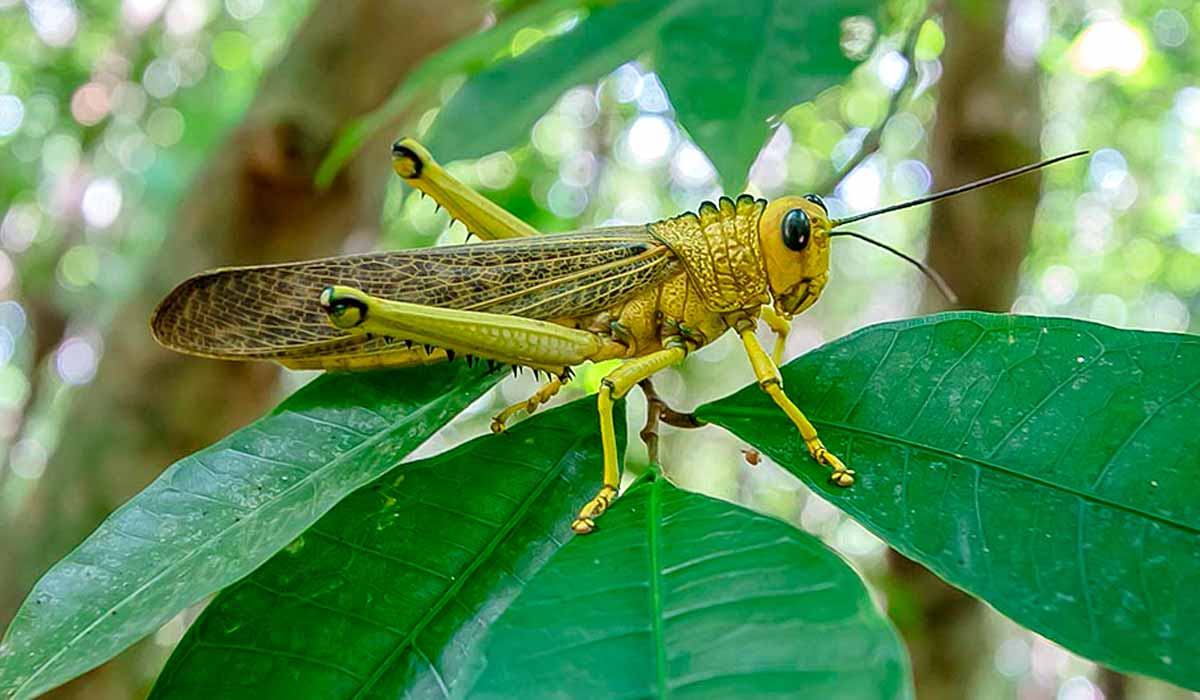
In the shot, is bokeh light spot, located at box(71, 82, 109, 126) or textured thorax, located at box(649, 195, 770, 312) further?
bokeh light spot, located at box(71, 82, 109, 126)

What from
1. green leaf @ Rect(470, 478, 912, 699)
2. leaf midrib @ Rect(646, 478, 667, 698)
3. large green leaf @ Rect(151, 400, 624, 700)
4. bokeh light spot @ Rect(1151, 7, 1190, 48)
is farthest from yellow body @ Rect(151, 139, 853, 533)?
bokeh light spot @ Rect(1151, 7, 1190, 48)

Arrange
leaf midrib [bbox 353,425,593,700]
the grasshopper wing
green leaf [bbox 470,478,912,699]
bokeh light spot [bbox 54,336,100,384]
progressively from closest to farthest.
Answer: green leaf [bbox 470,478,912,699]
leaf midrib [bbox 353,425,593,700]
the grasshopper wing
bokeh light spot [bbox 54,336,100,384]

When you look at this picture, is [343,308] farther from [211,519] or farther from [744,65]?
[744,65]

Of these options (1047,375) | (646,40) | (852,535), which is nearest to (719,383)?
(852,535)

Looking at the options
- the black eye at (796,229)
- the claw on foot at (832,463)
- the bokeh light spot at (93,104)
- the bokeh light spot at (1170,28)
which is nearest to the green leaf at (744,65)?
the black eye at (796,229)

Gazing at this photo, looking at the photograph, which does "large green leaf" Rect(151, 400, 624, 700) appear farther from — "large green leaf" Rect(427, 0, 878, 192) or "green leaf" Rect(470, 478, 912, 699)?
"large green leaf" Rect(427, 0, 878, 192)

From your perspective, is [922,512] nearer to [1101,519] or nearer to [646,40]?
[1101,519]
